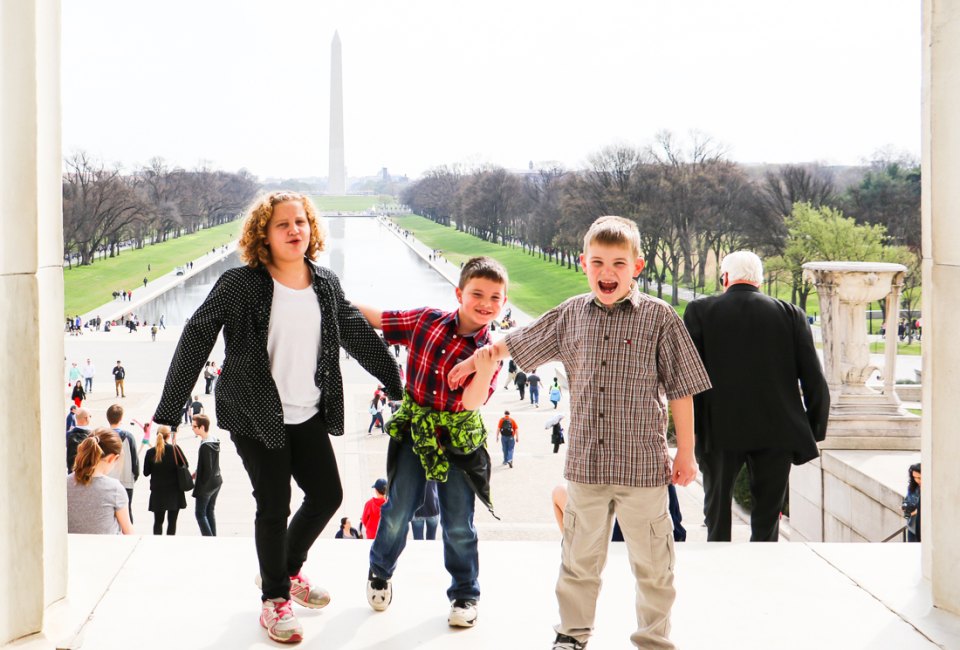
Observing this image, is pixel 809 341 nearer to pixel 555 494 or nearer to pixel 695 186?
pixel 555 494

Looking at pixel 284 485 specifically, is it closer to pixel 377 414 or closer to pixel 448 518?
pixel 448 518

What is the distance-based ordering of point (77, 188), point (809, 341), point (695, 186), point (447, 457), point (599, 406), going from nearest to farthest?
point (599, 406), point (447, 457), point (809, 341), point (695, 186), point (77, 188)

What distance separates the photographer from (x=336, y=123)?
107 meters

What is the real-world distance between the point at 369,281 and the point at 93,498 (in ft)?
179

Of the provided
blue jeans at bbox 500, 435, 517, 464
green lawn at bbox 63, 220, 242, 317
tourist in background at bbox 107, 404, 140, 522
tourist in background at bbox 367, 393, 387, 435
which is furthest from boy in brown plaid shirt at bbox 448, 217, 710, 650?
green lawn at bbox 63, 220, 242, 317

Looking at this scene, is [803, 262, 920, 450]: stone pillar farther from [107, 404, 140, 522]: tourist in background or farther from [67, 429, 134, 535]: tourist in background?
[107, 404, 140, 522]: tourist in background

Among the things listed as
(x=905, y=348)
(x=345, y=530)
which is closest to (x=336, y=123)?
(x=905, y=348)

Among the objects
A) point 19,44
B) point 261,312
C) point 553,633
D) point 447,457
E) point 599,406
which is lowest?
point 553,633

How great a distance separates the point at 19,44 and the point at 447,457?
197cm

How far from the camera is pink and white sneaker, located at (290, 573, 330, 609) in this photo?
3820 mm

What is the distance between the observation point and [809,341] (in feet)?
15.4

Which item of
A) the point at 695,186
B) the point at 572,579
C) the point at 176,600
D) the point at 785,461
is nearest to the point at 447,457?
the point at 572,579

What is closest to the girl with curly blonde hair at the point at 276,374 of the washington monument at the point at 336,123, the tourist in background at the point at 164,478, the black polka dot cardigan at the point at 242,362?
the black polka dot cardigan at the point at 242,362

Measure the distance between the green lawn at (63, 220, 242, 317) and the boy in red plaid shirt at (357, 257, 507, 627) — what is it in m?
54.1
